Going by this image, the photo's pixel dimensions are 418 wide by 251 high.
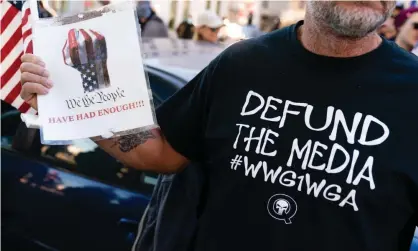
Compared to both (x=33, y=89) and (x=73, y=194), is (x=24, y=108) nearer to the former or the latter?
(x=33, y=89)

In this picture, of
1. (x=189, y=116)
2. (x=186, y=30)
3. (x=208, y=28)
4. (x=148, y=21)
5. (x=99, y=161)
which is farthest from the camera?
(x=186, y=30)

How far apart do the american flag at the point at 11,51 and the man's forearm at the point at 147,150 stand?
0.32 m

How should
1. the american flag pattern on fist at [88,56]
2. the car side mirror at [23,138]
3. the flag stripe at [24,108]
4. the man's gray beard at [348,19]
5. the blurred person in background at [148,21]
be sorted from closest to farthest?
the man's gray beard at [348,19]
the american flag pattern on fist at [88,56]
the flag stripe at [24,108]
the car side mirror at [23,138]
the blurred person in background at [148,21]

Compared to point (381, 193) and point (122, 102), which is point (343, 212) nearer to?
point (381, 193)

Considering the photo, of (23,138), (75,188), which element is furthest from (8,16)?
(23,138)

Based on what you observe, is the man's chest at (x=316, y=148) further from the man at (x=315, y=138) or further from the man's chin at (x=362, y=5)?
the man's chin at (x=362, y=5)

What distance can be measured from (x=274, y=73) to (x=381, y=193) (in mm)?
394

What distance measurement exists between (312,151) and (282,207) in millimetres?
154

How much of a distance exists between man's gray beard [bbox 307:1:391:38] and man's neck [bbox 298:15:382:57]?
0.12 ft

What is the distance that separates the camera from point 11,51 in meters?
1.89

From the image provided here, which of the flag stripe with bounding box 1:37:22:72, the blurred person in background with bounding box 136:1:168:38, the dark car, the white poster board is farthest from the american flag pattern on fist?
the blurred person in background with bounding box 136:1:168:38

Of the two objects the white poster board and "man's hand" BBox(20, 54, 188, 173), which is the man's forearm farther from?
the white poster board

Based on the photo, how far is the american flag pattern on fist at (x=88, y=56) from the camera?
4.75ft

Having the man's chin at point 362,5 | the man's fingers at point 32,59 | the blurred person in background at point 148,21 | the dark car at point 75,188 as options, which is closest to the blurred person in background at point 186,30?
the blurred person in background at point 148,21
